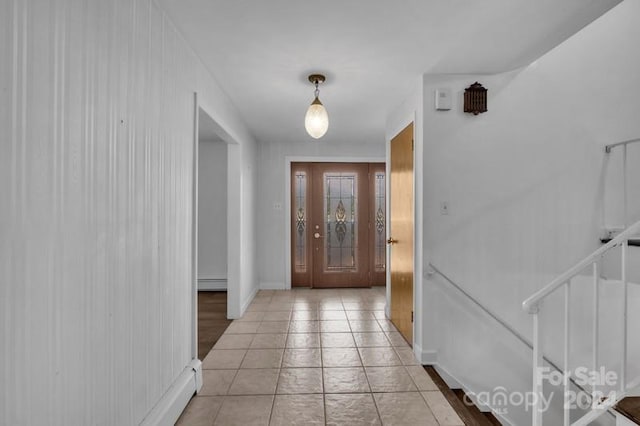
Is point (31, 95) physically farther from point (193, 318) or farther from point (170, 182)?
point (193, 318)

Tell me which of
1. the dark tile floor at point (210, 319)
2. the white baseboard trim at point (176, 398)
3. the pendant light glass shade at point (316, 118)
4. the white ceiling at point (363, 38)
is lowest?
the dark tile floor at point (210, 319)

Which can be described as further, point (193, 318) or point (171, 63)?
point (193, 318)

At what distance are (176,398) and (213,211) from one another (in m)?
3.76

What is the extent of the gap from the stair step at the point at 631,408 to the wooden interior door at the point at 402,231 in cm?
167

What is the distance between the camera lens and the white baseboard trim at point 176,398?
181cm

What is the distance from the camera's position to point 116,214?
1.48 metres

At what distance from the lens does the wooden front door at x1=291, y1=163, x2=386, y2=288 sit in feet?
18.5

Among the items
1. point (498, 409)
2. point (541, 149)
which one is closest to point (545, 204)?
point (541, 149)

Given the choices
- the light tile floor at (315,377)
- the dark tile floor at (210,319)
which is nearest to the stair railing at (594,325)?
the light tile floor at (315,377)

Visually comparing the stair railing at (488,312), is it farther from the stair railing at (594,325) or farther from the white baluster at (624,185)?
the white baluster at (624,185)

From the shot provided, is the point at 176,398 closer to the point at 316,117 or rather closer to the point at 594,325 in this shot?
the point at 316,117

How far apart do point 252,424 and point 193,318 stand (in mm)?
861

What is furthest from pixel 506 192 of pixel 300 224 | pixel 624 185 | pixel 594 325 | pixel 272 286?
pixel 272 286

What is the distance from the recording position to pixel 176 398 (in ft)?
6.71
